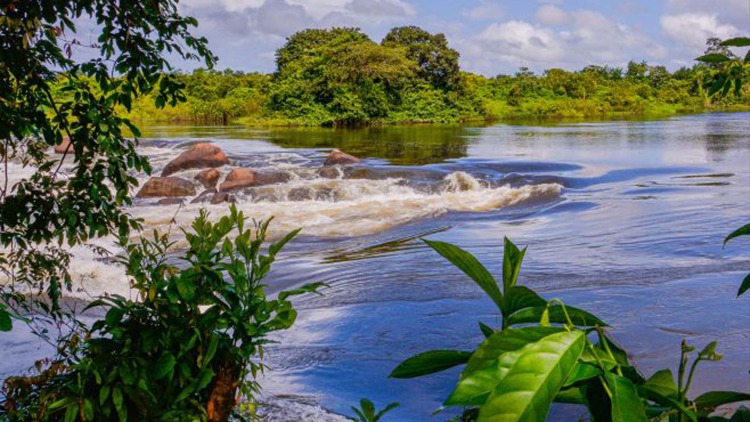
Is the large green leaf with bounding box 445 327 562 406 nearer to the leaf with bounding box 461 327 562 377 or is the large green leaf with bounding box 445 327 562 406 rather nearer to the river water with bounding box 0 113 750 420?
the leaf with bounding box 461 327 562 377

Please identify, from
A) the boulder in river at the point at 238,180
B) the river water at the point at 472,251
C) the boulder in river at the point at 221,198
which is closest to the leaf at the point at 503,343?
the river water at the point at 472,251

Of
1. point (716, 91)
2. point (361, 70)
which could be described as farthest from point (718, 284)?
point (361, 70)

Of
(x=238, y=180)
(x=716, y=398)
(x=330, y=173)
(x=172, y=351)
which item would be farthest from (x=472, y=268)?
(x=330, y=173)

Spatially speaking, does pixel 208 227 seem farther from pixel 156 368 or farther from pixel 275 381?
pixel 275 381

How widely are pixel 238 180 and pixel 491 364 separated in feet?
43.1

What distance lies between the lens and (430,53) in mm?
39219

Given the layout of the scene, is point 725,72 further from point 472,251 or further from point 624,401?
point 472,251

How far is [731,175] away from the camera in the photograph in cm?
1412

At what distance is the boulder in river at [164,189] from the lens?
1323 centimetres

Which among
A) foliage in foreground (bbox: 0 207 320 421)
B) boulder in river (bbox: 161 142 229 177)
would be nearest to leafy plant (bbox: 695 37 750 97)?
foliage in foreground (bbox: 0 207 320 421)

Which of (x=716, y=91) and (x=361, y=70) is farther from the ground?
(x=361, y=70)

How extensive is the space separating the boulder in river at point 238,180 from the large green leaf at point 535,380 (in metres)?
12.9

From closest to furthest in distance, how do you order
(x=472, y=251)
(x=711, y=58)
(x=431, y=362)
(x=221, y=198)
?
(x=431, y=362) < (x=711, y=58) < (x=472, y=251) < (x=221, y=198)

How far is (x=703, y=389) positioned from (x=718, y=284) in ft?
8.27
